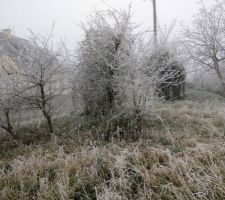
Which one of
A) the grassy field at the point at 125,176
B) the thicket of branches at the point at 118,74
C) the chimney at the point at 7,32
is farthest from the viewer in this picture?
the chimney at the point at 7,32

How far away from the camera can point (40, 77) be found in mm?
8992

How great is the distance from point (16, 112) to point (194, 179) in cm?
669

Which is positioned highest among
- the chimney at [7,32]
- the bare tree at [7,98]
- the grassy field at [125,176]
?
the chimney at [7,32]

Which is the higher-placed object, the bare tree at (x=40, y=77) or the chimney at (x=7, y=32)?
the chimney at (x=7, y=32)

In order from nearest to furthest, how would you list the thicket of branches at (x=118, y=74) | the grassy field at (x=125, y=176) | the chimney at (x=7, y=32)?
the grassy field at (x=125, y=176)
the thicket of branches at (x=118, y=74)
the chimney at (x=7, y=32)

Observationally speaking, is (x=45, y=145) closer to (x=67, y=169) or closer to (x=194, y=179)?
(x=67, y=169)

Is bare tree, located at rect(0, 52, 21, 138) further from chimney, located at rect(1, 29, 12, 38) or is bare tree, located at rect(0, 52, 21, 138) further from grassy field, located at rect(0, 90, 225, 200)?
grassy field, located at rect(0, 90, 225, 200)

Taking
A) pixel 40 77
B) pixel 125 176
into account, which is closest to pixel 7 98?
pixel 40 77

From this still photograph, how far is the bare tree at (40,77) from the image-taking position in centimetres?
901

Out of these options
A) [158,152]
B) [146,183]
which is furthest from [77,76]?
[146,183]

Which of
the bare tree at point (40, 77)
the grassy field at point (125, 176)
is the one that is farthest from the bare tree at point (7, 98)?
the grassy field at point (125, 176)

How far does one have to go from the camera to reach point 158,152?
5512 millimetres

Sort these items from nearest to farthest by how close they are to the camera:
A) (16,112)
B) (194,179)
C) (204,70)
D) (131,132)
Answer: (194,179) → (131,132) → (16,112) → (204,70)

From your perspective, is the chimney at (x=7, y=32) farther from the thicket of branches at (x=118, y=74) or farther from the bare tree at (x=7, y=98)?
the thicket of branches at (x=118, y=74)
